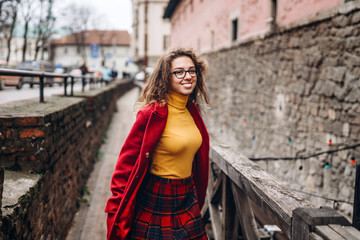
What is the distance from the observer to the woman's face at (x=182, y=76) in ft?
7.25

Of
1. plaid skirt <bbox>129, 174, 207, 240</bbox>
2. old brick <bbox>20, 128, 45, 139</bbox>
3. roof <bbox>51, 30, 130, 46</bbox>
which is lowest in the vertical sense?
plaid skirt <bbox>129, 174, 207, 240</bbox>

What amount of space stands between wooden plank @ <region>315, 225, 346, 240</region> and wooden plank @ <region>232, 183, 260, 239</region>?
1.03m

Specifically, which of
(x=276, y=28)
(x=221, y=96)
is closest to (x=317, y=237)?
(x=276, y=28)

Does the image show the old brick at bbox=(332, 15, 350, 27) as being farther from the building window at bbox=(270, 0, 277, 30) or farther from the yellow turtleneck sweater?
the yellow turtleneck sweater

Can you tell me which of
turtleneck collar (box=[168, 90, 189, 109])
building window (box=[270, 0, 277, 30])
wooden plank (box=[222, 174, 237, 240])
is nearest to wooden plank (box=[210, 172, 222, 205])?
wooden plank (box=[222, 174, 237, 240])

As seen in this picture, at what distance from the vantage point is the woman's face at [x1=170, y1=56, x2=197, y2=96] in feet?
7.25

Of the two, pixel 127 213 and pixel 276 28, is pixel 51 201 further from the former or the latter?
pixel 276 28

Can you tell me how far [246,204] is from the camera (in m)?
2.52

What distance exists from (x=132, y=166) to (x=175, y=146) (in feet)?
0.94

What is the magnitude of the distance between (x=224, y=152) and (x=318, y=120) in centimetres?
403

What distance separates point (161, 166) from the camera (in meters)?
2.13

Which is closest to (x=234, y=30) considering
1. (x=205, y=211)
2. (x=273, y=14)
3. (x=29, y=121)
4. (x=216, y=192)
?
(x=273, y=14)

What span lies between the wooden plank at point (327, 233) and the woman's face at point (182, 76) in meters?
1.14

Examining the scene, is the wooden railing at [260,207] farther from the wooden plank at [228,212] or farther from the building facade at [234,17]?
the building facade at [234,17]
